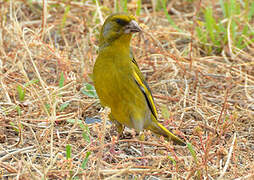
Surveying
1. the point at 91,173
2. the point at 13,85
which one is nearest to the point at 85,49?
the point at 13,85

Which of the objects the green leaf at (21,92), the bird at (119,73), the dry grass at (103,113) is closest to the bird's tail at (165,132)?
the dry grass at (103,113)

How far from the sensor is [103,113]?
2.48 meters

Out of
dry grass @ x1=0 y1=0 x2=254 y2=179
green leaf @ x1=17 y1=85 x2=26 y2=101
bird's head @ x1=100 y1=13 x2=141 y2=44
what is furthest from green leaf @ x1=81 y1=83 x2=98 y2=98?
bird's head @ x1=100 y1=13 x2=141 y2=44

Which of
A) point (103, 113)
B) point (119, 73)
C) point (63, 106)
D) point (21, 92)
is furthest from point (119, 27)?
point (21, 92)

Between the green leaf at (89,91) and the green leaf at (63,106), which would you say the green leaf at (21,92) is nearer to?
→ the green leaf at (63,106)

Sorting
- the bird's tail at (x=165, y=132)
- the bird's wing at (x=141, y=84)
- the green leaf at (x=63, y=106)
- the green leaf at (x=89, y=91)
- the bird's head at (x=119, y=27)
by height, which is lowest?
the bird's tail at (x=165, y=132)

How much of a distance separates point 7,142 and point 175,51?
2327 millimetres

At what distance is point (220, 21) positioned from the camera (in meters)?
5.34

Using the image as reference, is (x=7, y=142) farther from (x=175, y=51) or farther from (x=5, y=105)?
(x=175, y=51)

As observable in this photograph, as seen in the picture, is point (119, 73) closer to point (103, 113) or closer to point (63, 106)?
point (103, 113)

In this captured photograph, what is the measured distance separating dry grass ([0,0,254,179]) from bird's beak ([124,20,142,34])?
0.59m

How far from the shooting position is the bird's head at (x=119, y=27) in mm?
3104

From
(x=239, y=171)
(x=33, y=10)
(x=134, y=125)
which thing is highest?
(x=33, y=10)

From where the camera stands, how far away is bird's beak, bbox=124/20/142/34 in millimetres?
3055
